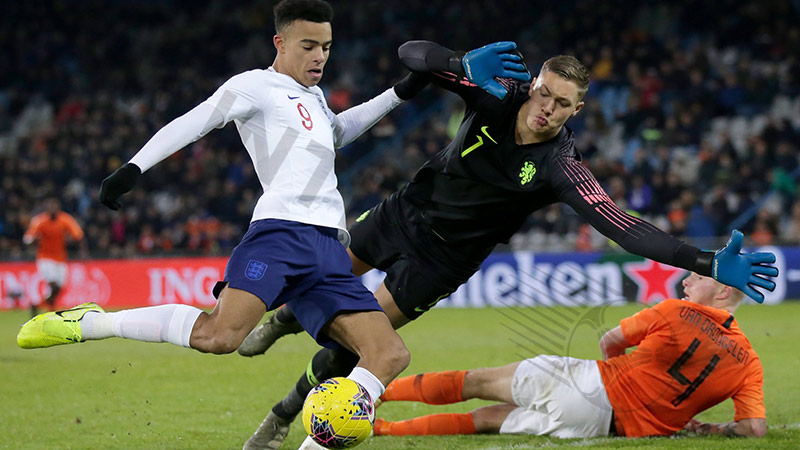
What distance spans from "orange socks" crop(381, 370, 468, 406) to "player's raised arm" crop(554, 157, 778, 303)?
135 centimetres

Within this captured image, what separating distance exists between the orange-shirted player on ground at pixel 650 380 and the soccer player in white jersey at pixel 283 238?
1154 millimetres

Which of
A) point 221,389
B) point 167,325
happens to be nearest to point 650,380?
point 167,325

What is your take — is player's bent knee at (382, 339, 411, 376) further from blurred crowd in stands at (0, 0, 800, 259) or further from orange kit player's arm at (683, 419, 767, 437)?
blurred crowd in stands at (0, 0, 800, 259)

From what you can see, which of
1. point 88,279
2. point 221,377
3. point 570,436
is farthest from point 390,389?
point 88,279

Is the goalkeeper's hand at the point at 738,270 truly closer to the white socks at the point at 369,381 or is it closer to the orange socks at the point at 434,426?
the white socks at the point at 369,381

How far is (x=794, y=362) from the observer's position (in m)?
8.35

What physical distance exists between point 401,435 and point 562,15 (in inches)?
631

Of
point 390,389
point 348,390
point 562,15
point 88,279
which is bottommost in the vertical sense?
point 88,279

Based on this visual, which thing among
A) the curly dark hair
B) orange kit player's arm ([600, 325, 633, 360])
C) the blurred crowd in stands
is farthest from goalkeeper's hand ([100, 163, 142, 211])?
the blurred crowd in stands

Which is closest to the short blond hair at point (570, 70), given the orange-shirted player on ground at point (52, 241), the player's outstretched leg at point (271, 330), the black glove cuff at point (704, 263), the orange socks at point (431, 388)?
the black glove cuff at point (704, 263)

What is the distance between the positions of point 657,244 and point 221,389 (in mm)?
4349

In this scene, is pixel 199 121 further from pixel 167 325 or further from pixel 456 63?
pixel 456 63

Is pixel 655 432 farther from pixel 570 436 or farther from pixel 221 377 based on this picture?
pixel 221 377

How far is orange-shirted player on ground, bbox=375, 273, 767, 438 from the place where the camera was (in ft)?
16.2
